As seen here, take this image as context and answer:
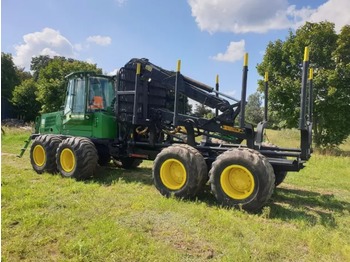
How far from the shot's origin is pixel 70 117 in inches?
363

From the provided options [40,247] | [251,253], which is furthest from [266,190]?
[40,247]

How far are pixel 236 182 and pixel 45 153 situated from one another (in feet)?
17.7

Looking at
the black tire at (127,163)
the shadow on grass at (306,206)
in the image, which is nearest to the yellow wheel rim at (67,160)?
the black tire at (127,163)

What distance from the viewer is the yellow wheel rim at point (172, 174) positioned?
258 inches

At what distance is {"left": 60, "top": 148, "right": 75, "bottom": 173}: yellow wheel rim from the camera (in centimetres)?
841

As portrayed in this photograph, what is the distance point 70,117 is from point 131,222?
16.6ft

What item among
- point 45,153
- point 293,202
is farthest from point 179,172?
point 45,153

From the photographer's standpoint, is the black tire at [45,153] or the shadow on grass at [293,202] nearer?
the shadow on grass at [293,202]

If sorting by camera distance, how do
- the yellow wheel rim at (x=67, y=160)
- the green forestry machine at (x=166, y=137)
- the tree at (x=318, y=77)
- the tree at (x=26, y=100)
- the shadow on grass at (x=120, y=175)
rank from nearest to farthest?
1. the green forestry machine at (x=166, y=137)
2. the shadow on grass at (x=120, y=175)
3. the yellow wheel rim at (x=67, y=160)
4. the tree at (x=318, y=77)
5. the tree at (x=26, y=100)

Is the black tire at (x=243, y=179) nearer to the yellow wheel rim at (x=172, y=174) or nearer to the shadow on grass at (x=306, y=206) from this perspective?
the shadow on grass at (x=306, y=206)

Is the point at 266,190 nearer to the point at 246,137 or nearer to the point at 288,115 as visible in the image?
the point at 246,137

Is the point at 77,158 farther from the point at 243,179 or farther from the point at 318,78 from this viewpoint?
the point at 318,78

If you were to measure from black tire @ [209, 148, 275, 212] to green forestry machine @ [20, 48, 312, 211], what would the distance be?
0.02 metres

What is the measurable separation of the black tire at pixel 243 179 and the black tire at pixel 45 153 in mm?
4819
